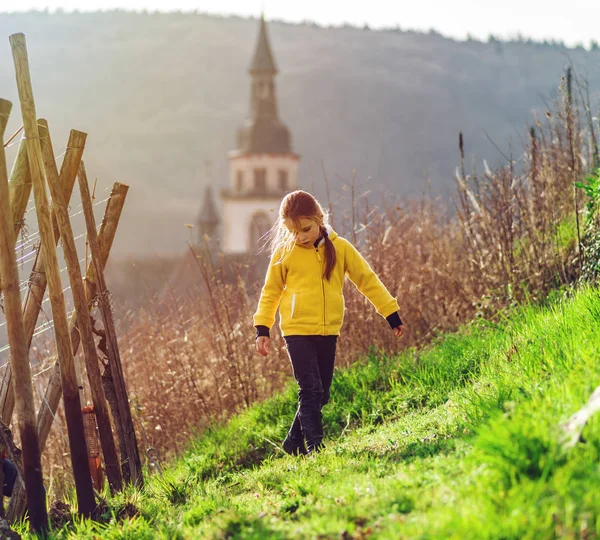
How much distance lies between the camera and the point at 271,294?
16.3 feet

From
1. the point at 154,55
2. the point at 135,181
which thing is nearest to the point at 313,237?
the point at 135,181

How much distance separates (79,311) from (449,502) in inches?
107

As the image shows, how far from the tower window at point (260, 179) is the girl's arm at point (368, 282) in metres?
63.9

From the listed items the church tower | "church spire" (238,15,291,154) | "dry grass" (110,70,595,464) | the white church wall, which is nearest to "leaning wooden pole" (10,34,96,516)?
"dry grass" (110,70,595,464)

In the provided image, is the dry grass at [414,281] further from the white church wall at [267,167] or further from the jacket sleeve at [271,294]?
the white church wall at [267,167]

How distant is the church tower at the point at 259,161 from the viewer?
65.6 metres

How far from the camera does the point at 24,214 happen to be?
16.6 ft

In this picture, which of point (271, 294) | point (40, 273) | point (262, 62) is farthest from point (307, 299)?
point (262, 62)

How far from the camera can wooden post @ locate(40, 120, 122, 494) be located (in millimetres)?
4773

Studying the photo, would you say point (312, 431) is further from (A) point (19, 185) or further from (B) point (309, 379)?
(A) point (19, 185)

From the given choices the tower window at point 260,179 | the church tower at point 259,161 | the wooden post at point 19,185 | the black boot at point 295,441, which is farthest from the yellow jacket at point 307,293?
the tower window at point 260,179

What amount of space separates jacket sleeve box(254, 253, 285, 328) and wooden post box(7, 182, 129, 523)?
1031 millimetres

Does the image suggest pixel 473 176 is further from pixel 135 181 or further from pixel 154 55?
pixel 154 55

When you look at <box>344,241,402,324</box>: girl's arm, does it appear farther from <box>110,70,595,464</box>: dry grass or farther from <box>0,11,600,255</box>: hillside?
<box>0,11,600,255</box>: hillside
